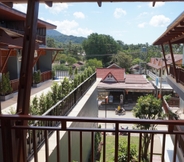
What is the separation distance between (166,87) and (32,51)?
1846 cm

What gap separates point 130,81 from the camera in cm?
1839

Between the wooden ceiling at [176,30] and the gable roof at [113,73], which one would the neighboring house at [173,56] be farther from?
the gable roof at [113,73]

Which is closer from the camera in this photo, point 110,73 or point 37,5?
point 37,5

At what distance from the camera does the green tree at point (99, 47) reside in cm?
3978

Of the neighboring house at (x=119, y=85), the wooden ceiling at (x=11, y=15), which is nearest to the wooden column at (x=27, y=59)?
the wooden ceiling at (x=11, y=15)

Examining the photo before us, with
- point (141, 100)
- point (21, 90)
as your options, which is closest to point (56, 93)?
point (141, 100)

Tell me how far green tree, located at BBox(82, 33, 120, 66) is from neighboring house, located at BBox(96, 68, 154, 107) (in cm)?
1978

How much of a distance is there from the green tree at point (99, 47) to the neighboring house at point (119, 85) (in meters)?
19.8

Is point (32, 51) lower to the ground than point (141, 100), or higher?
higher

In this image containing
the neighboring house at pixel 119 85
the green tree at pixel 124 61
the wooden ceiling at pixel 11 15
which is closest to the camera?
the wooden ceiling at pixel 11 15

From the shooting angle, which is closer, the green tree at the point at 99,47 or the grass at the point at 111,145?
the grass at the point at 111,145

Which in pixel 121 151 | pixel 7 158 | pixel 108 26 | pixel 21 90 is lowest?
pixel 121 151

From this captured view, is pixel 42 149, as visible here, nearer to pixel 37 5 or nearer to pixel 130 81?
pixel 37 5

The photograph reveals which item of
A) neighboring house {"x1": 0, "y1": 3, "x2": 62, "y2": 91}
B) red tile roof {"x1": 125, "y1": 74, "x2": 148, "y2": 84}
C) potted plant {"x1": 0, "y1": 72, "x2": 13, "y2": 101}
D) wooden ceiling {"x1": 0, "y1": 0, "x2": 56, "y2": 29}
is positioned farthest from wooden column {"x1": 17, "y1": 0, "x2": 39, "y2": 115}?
red tile roof {"x1": 125, "y1": 74, "x2": 148, "y2": 84}
